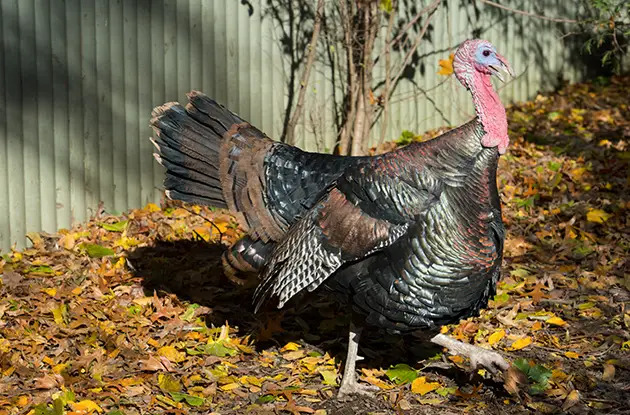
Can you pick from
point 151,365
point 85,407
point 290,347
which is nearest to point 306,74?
point 290,347

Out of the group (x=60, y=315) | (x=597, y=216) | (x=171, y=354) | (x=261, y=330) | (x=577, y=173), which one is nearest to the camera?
(x=171, y=354)

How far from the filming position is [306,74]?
744 centimetres

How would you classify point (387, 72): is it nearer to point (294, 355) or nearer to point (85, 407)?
point (294, 355)

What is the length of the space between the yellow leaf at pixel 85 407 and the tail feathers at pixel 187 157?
134 centimetres

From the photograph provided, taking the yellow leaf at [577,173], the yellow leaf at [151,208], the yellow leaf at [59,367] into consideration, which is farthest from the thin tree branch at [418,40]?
the yellow leaf at [59,367]

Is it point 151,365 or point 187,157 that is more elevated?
point 187,157

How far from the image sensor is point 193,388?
15.8ft

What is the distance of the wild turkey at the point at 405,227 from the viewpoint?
14.4 ft

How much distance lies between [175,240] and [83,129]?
1.13 meters

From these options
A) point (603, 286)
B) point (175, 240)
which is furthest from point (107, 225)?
point (603, 286)

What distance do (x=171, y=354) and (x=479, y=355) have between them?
1.83 metres

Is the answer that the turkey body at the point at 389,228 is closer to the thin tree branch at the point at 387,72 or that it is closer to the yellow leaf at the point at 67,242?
the yellow leaf at the point at 67,242

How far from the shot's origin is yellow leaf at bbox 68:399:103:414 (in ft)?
14.6

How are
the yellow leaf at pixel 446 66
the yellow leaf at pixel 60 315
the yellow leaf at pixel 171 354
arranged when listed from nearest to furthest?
the yellow leaf at pixel 171 354
the yellow leaf at pixel 60 315
the yellow leaf at pixel 446 66
